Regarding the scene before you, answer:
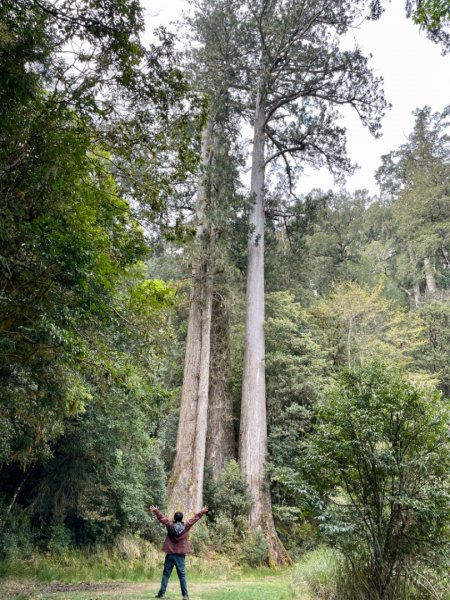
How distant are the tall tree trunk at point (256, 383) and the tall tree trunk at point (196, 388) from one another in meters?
1.49

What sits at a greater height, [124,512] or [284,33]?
[284,33]

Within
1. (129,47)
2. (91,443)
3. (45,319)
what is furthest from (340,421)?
(91,443)

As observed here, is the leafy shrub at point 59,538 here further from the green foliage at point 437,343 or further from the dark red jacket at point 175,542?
the green foliage at point 437,343

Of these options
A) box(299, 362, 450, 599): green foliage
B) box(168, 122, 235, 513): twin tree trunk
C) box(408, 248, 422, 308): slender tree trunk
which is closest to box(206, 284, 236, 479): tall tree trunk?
box(168, 122, 235, 513): twin tree trunk

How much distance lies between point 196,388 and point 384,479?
8588mm

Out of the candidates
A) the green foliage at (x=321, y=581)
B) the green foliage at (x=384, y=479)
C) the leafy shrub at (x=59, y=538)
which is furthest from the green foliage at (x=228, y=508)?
the green foliage at (x=384, y=479)

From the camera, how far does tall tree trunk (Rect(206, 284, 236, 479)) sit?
13.9m

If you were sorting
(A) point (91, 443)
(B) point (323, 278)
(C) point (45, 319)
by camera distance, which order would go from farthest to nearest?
(B) point (323, 278)
(A) point (91, 443)
(C) point (45, 319)

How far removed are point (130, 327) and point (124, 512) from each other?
238 inches

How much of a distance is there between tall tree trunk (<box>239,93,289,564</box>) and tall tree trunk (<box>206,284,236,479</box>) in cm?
94

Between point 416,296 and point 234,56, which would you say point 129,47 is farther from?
point 416,296

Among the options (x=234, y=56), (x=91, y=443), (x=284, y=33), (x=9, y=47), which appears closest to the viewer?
(x=9, y=47)

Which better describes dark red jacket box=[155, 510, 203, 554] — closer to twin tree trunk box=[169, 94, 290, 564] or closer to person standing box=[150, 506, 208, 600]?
person standing box=[150, 506, 208, 600]

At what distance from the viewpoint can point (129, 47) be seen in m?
4.62
